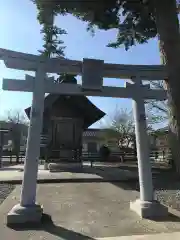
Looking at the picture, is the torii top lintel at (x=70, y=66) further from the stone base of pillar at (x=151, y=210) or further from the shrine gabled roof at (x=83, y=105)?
the shrine gabled roof at (x=83, y=105)

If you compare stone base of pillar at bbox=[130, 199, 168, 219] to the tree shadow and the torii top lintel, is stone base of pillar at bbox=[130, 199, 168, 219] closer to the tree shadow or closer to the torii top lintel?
the tree shadow

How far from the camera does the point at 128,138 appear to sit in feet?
122

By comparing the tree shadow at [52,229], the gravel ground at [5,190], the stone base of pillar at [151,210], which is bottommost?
the tree shadow at [52,229]

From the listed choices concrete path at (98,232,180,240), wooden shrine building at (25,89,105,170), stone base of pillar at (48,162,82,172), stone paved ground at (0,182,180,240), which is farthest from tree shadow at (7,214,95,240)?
wooden shrine building at (25,89,105,170)

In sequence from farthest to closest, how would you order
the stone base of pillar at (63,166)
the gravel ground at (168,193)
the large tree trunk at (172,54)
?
1. the stone base of pillar at (63,166)
2. the gravel ground at (168,193)
3. the large tree trunk at (172,54)

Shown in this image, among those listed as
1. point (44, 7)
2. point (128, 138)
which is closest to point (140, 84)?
point (44, 7)

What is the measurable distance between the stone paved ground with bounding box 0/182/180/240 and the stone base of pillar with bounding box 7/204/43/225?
0.70ft

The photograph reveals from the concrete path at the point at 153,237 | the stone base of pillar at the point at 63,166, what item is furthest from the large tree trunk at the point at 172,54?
the stone base of pillar at the point at 63,166

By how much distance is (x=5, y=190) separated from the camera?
975 centimetres

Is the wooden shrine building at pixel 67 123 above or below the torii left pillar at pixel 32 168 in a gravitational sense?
above

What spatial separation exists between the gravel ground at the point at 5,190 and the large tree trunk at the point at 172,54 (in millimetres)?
4985

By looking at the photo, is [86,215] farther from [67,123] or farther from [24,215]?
[67,123]

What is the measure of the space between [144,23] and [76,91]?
14.4 feet

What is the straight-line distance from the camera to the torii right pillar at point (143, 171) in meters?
6.80
